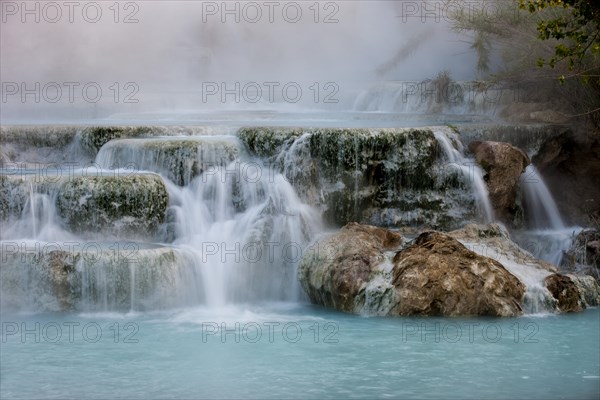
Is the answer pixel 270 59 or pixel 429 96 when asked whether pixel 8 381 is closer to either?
pixel 429 96

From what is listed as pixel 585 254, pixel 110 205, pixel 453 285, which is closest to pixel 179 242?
pixel 110 205

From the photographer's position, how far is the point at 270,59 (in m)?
20.3

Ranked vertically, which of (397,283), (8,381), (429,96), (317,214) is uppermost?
(429,96)

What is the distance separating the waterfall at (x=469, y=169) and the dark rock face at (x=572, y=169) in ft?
3.81

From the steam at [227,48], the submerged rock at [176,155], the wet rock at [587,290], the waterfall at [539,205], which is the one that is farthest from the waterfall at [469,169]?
the steam at [227,48]

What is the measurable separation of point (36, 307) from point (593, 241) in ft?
17.7

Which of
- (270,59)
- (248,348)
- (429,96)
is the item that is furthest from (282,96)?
(248,348)

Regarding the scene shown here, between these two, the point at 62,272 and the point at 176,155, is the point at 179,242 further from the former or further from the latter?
the point at 62,272

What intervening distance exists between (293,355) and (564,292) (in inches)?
108

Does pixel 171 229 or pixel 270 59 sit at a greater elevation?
pixel 270 59

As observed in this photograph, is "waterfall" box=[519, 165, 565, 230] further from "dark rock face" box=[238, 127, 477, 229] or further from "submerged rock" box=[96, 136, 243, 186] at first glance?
"submerged rock" box=[96, 136, 243, 186]

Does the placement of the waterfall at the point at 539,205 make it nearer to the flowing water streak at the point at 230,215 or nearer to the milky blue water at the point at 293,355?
the milky blue water at the point at 293,355

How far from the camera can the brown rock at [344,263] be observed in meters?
8.52

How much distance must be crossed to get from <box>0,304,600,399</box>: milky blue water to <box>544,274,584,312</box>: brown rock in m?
0.13
